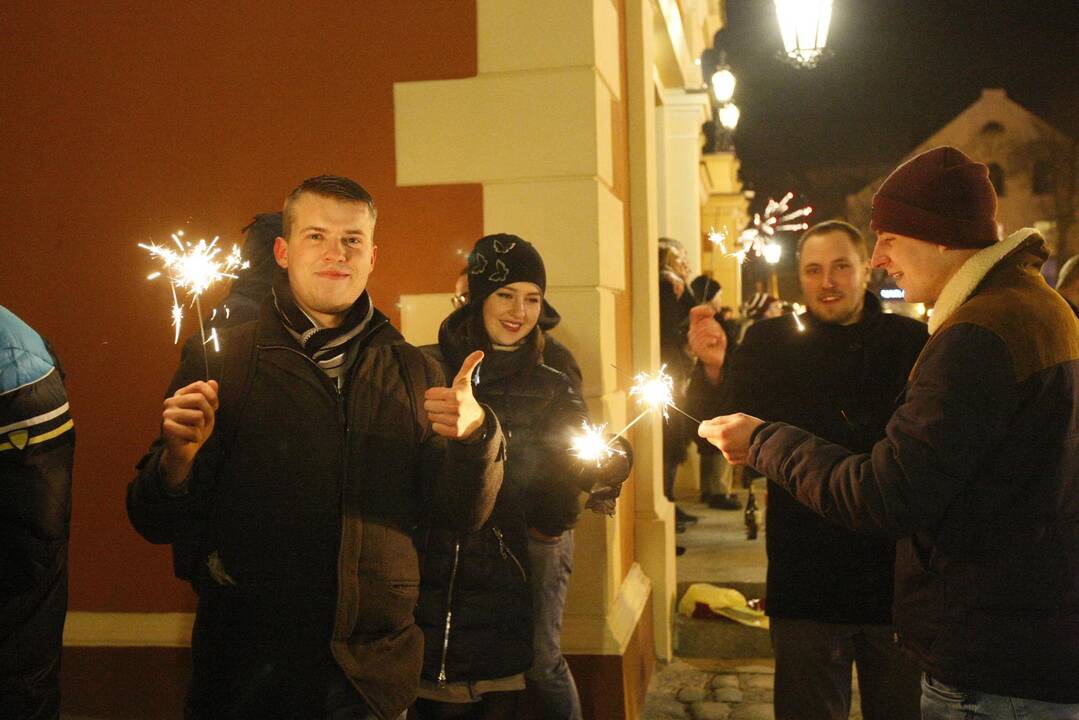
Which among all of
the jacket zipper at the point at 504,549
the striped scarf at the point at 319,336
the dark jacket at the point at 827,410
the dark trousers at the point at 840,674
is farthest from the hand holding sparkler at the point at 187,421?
the dark trousers at the point at 840,674

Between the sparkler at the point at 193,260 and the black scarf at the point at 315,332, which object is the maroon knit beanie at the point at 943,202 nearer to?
the black scarf at the point at 315,332

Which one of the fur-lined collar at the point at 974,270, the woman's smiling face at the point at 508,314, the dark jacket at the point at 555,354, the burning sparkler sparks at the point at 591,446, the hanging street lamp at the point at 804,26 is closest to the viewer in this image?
the fur-lined collar at the point at 974,270

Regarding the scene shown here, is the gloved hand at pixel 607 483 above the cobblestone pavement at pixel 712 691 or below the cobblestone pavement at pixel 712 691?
above

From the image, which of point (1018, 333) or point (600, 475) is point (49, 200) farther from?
point (1018, 333)

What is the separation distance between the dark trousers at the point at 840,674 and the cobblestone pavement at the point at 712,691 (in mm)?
1558

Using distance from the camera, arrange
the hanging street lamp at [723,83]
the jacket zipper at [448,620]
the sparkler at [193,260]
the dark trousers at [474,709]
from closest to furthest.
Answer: the jacket zipper at [448,620] < the dark trousers at [474,709] < the sparkler at [193,260] < the hanging street lamp at [723,83]

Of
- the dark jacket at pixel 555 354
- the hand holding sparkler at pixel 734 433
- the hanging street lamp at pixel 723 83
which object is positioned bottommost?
the hand holding sparkler at pixel 734 433

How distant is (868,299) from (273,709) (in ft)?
8.43

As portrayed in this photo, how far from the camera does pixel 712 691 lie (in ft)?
18.0

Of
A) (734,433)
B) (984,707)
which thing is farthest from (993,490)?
(734,433)

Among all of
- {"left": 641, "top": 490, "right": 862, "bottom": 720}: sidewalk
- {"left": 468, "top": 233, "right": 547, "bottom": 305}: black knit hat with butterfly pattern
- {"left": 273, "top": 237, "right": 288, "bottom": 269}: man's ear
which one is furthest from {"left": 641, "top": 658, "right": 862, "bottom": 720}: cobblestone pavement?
{"left": 273, "top": 237, "right": 288, "bottom": 269}: man's ear

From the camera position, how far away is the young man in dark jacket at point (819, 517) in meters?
3.56

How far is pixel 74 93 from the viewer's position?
468 centimetres

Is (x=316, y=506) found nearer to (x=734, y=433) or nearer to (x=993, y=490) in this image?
(x=734, y=433)
